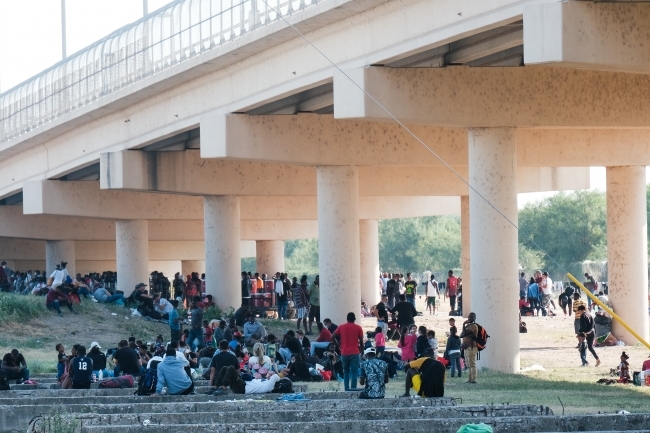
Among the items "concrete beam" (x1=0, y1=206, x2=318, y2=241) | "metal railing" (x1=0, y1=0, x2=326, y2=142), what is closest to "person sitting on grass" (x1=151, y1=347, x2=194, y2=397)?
"metal railing" (x1=0, y1=0, x2=326, y2=142)

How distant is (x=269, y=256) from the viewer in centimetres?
6319

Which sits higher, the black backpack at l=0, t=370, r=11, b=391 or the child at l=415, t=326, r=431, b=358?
the child at l=415, t=326, r=431, b=358

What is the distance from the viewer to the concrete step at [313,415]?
632 inches

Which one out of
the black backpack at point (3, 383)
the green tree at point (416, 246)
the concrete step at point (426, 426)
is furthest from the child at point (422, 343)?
the green tree at point (416, 246)

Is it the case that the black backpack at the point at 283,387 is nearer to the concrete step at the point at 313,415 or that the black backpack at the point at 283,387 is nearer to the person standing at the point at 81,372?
the person standing at the point at 81,372

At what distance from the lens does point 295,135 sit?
107ft

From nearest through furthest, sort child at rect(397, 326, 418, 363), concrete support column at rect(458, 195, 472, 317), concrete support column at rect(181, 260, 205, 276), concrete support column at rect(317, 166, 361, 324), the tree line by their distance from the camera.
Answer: child at rect(397, 326, 418, 363) < concrete support column at rect(317, 166, 361, 324) < concrete support column at rect(458, 195, 472, 317) < concrete support column at rect(181, 260, 205, 276) < the tree line

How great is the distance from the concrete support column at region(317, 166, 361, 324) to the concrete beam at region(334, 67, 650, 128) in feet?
23.2

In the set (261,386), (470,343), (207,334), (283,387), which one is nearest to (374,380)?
(283,387)

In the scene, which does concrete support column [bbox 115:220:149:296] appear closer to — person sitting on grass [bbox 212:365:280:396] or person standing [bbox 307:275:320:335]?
person standing [bbox 307:275:320:335]

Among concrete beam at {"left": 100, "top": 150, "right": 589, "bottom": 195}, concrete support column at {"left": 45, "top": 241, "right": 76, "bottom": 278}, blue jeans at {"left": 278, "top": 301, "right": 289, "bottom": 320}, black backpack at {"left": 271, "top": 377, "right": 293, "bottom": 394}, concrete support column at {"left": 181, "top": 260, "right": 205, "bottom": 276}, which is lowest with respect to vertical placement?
black backpack at {"left": 271, "top": 377, "right": 293, "bottom": 394}

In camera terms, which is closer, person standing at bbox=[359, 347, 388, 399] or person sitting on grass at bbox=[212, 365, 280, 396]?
person standing at bbox=[359, 347, 388, 399]

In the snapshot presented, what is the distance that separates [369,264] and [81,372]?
34429 mm

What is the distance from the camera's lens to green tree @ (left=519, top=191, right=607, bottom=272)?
102m
